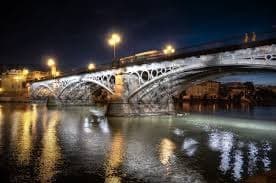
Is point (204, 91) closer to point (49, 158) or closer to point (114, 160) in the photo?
point (114, 160)

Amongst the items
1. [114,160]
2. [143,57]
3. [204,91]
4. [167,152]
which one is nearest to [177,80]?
[143,57]

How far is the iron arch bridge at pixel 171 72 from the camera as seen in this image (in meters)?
30.0

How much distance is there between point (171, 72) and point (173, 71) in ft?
0.90

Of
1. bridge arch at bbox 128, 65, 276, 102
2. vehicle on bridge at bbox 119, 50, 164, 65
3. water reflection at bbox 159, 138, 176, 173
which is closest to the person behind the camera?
water reflection at bbox 159, 138, 176, 173

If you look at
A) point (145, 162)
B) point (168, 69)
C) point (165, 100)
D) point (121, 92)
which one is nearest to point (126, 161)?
point (145, 162)

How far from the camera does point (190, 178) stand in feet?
45.7

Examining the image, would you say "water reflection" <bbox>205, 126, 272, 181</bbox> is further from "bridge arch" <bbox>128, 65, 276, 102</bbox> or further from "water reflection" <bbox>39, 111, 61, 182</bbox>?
"bridge arch" <bbox>128, 65, 276, 102</bbox>

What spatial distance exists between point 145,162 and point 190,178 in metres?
3.51

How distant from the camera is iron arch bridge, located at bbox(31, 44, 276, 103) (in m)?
30.0

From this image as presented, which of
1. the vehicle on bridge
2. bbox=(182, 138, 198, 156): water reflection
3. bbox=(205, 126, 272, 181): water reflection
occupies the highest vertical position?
the vehicle on bridge

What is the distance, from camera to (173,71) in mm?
39375

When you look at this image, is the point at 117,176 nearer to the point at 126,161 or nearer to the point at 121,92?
the point at 126,161

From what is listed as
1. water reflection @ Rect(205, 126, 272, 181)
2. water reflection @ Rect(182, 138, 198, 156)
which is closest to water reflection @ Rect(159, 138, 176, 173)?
water reflection @ Rect(182, 138, 198, 156)

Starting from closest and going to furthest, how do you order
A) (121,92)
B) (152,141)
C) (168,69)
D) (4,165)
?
1. (4,165)
2. (152,141)
3. (168,69)
4. (121,92)
